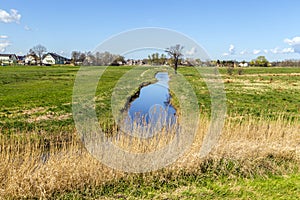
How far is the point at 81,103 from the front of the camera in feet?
56.8

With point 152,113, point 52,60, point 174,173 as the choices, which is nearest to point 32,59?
point 52,60

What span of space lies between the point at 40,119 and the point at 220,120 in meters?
9.20

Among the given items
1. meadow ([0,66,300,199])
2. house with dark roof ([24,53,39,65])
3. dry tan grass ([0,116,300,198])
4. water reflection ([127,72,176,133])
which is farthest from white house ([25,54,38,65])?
meadow ([0,66,300,199])

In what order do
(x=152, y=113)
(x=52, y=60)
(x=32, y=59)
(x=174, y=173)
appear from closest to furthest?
1. (x=174, y=173)
2. (x=152, y=113)
3. (x=32, y=59)
4. (x=52, y=60)

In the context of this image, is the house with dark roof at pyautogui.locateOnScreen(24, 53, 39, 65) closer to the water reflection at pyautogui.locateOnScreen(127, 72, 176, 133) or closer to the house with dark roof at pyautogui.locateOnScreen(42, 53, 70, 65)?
the house with dark roof at pyautogui.locateOnScreen(42, 53, 70, 65)

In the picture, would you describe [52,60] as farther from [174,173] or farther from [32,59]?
[174,173]

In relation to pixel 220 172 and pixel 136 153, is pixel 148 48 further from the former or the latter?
pixel 220 172

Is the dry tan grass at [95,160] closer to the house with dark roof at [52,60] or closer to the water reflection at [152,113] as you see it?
the water reflection at [152,113]

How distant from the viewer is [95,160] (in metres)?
5.58

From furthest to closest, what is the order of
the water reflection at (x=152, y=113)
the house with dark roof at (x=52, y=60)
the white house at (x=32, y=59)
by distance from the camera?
the house with dark roof at (x=52, y=60) < the white house at (x=32, y=59) < the water reflection at (x=152, y=113)

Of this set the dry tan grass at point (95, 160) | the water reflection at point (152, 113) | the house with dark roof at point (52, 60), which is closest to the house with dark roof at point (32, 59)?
the house with dark roof at point (52, 60)

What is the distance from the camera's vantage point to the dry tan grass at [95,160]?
15.8ft

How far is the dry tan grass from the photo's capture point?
4.81 metres

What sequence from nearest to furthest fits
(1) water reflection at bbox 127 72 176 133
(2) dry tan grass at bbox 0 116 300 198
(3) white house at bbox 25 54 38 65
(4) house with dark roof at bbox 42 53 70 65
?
(2) dry tan grass at bbox 0 116 300 198 < (1) water reflection at bbox 127 72 176 133 < (3) white house at bbox 25 54 38 65 < (4) house with dark roof at bbox 42 53 70 65
